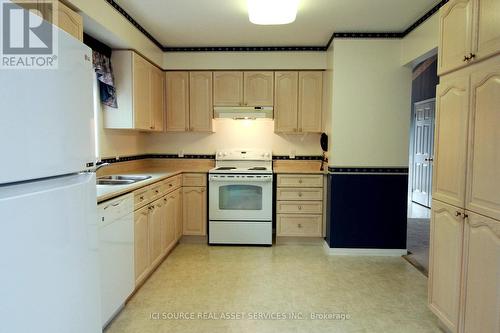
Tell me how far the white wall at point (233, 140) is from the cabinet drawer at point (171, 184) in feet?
2.38

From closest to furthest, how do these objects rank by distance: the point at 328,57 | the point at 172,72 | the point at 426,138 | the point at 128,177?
the point at 128,177 → the point at 328,57 → the point at 172,72 → the point at 426,138

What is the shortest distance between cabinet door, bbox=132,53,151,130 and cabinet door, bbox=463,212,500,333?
2.98 metres

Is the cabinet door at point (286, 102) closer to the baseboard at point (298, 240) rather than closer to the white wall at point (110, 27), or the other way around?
the baseboard at point (298, 240)

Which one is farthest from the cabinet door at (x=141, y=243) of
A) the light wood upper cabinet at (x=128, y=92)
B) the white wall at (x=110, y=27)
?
the white wall at (x=110, y=27)

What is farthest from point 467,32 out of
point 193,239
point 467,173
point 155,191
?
point 193,239

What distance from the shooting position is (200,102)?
4047mm

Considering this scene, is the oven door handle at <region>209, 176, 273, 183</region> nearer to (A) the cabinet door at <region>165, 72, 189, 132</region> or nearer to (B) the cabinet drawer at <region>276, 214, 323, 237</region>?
(B) the cabinet drawer at <region>276, 214, 323, 237</region>

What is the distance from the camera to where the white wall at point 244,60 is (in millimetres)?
3920

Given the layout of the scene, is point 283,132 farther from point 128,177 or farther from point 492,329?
point 492,329

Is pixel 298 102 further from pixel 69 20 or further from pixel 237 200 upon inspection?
pixel 69 20

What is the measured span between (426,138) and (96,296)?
19.6 ft

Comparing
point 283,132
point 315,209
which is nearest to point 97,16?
point 283,132

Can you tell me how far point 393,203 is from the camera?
11.5 ft

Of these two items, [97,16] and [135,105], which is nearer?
[97,16]
